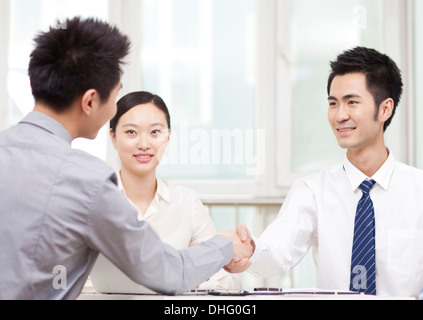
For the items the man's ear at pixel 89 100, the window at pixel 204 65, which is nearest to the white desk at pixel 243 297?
the man's ear at pixel 89 100

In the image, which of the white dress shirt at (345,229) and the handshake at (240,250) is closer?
the handshake at (240,250)

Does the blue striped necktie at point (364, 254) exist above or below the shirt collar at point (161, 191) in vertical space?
below

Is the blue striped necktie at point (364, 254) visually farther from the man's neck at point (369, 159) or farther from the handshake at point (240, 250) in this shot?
the handshake at point (240, 250)

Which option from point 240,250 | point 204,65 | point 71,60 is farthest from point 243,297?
point 204,65

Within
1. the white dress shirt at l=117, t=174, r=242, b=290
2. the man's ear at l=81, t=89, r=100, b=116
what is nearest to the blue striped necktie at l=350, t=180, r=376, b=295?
the white dress shirt at l=117, t=174, r=242, b=290

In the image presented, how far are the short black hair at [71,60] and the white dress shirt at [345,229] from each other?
2.73 feet

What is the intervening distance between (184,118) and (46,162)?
6.27 feet

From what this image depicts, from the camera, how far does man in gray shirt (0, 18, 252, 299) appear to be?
0.94 metres

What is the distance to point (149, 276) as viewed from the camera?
1014 mm

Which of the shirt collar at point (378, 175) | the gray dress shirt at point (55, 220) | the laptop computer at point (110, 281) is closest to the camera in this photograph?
the gray dress shirt at point (55, 220)

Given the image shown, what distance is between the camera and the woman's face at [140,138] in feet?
6.24

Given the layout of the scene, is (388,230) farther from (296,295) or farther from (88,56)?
(88,56)
